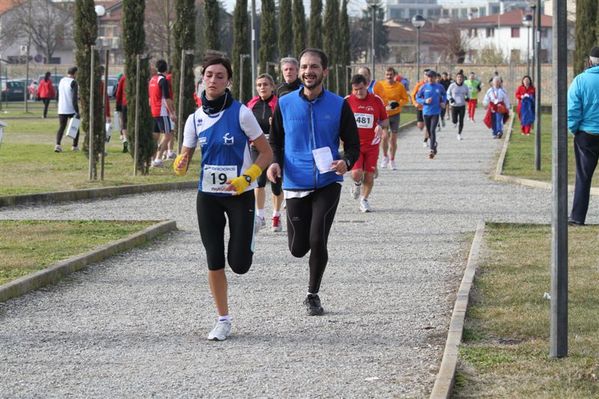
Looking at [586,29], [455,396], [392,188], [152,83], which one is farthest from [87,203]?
[586,29]

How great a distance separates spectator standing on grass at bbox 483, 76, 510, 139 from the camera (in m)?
37.3

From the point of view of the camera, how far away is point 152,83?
2553 centimetres

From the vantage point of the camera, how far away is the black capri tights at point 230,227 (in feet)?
29.5

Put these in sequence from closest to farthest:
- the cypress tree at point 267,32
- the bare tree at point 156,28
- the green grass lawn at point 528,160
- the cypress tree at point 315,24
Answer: the green grass lawn at point 528,160 < the cypress tree at point 267,32 < the cypress tree at point 315,24 < the bare tree at point 156,28

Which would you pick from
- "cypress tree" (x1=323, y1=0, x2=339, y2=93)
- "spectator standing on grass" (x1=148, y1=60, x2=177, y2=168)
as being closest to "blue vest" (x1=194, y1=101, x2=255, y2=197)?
"spectator standing on grass" (x1=148, y1=60, x2=177, y2=168)

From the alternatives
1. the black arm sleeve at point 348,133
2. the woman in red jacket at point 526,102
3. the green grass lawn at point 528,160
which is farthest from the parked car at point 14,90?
the black arm sleeve at point 348,133

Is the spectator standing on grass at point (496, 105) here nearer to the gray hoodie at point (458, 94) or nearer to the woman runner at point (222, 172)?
the gray hoodie at point (458, 94)

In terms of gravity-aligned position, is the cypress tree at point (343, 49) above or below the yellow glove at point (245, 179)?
above

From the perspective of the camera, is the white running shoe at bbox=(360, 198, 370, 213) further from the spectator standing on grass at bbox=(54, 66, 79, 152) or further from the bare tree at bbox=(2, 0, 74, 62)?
the bare tree at bbox=(2, 0, 74, 62)

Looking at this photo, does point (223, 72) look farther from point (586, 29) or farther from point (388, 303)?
point (586, 29)

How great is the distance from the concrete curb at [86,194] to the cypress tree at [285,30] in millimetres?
21934

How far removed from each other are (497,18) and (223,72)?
16613 cm

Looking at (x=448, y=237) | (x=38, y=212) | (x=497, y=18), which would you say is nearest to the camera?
(x=448, y=237)

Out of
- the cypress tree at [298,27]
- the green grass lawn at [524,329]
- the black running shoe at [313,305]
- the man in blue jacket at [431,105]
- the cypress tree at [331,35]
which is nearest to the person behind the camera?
the green grass lawn at [524,329]
